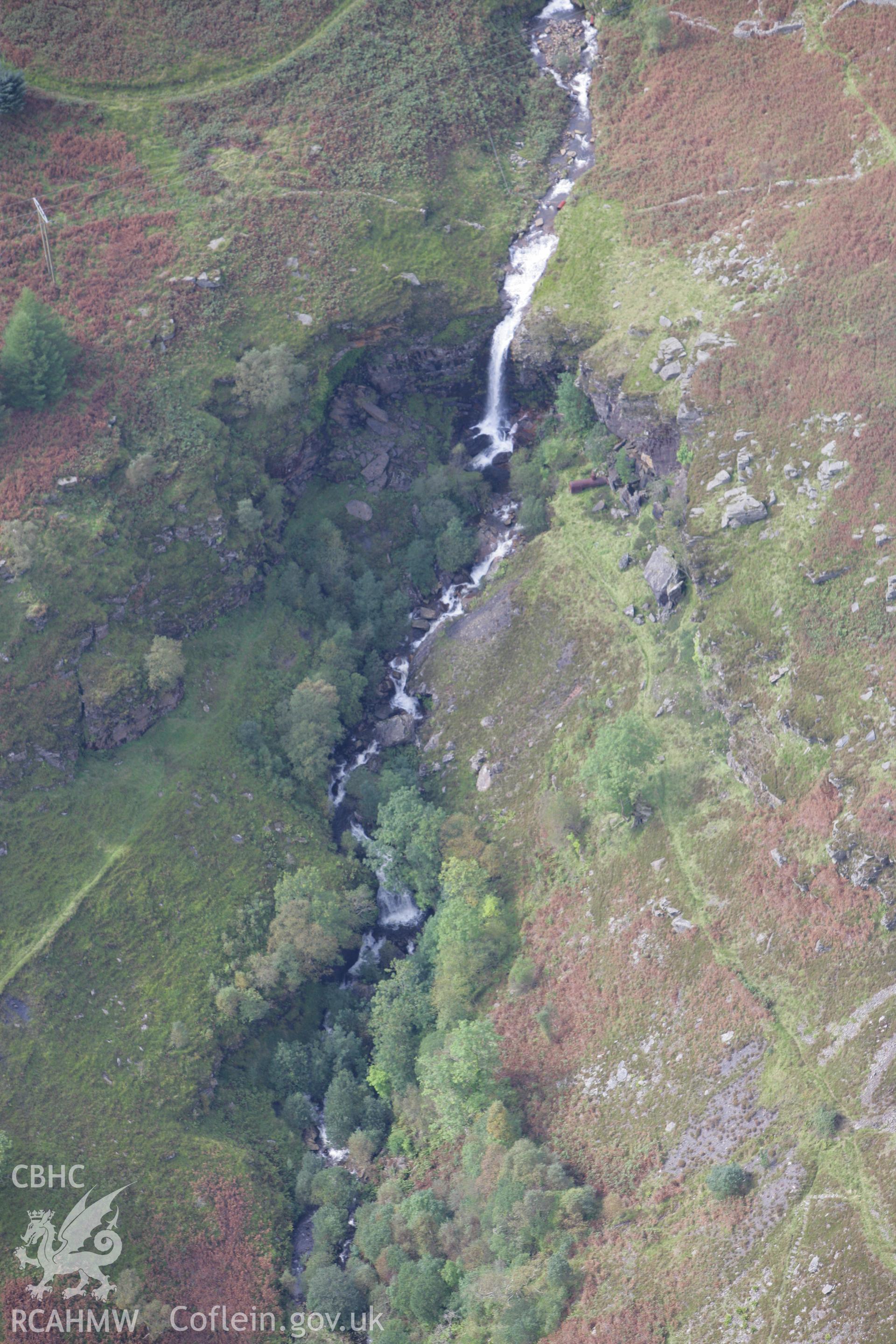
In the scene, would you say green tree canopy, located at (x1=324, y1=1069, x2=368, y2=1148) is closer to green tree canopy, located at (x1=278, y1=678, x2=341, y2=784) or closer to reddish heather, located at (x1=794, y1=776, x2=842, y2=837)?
green tree canopy, located at (x1=278, y1=678, x2=341, y2=784)

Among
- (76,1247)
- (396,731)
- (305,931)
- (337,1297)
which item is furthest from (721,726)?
(76,1247)

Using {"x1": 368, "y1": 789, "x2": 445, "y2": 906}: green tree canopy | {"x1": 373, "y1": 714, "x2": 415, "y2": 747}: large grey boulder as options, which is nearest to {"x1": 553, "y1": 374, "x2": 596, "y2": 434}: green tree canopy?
{"x1": 373, "y1": 714, "x2": 415, "y2": 747}: large grey boulder

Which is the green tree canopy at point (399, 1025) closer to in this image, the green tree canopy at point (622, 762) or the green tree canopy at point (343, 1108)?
the green tree canopy at point (343, 1108)

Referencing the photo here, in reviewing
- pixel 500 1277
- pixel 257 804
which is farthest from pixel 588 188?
pixel 500 1277

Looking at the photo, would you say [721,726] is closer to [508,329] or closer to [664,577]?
[664,577]

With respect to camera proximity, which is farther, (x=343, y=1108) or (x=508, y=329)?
(x=508, y=329)
